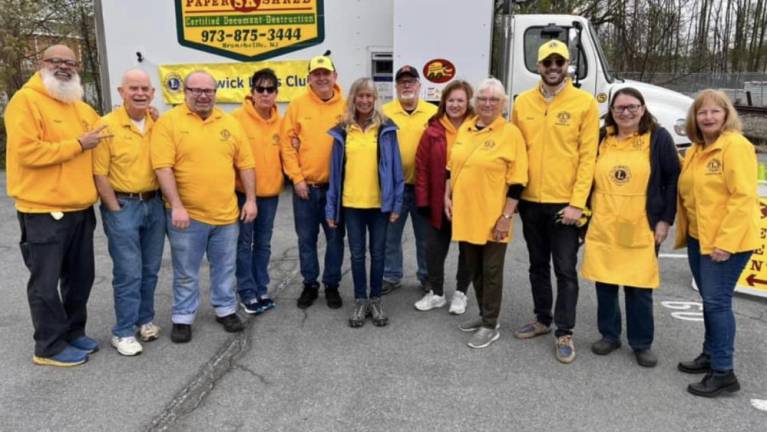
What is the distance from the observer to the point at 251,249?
426cm

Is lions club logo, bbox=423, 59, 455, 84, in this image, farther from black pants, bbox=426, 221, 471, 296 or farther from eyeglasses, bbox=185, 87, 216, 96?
eyeglasses, bbox=185, 87, 216, 96

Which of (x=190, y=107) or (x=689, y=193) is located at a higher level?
(x=190, y=107)

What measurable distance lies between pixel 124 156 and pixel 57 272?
76 cm

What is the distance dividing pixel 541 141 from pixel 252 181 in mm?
1884

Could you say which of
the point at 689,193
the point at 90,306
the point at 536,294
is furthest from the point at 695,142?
the point at 90,306

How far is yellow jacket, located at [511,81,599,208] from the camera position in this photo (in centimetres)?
334

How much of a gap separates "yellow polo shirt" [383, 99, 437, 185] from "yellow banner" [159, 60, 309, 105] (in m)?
3.75

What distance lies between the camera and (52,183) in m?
3.16

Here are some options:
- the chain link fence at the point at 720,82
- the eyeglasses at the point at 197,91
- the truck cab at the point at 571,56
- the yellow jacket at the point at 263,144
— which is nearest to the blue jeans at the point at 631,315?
the yellow jacket at the point at 263,144

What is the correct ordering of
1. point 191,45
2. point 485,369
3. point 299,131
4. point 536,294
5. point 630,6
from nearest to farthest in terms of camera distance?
point 485,369, point 536,294, point 299,131, point 191,45, point 630,6

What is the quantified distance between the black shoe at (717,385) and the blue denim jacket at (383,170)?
207 centimetres

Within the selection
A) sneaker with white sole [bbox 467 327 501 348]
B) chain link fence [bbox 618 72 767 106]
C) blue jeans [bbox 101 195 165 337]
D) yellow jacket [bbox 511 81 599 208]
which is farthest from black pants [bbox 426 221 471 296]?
chain link fence [bbox 618 72 767 106]

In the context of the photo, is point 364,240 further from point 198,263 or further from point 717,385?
point 717,385

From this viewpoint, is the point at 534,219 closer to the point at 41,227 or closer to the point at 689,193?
the point at 689,193
